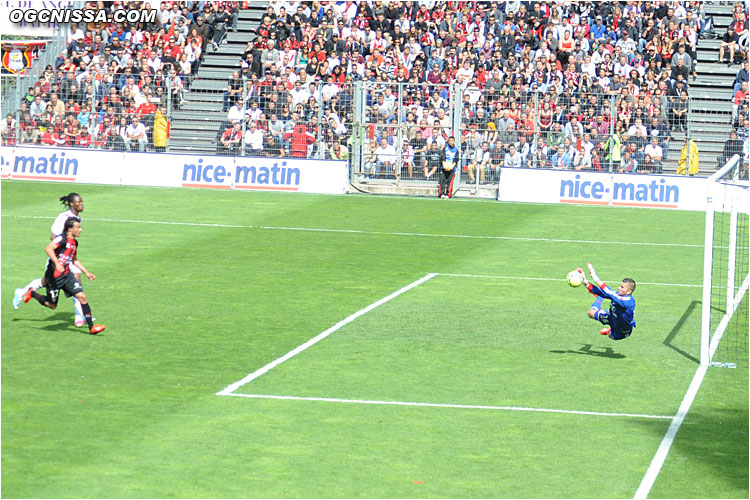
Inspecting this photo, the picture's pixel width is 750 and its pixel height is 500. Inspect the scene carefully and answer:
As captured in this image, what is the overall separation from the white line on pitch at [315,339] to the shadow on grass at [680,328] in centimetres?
460

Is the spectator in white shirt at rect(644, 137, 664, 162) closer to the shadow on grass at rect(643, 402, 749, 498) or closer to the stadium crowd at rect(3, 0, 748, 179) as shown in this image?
the stadium crowd at rect(3, 0, 748, 179)

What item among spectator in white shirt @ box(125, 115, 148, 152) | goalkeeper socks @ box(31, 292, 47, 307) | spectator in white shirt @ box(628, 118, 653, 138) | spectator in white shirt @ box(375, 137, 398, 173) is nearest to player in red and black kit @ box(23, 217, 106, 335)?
goalkeeper socks @ box(31, 292, 47, 307)

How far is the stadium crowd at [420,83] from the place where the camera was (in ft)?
116

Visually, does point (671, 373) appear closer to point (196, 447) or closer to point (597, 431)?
point (597, 431)

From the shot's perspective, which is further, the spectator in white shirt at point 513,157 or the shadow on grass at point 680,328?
the spectator in white shirt at point 513,157

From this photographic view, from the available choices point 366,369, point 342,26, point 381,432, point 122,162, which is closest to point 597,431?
point 381,432

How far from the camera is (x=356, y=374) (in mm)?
14539

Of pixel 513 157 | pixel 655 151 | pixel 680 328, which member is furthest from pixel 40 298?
pixel 655 151

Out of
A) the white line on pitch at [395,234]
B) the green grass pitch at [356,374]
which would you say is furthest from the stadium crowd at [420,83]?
the green grass pitch at [356,374]

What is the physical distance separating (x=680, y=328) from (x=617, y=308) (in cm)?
291

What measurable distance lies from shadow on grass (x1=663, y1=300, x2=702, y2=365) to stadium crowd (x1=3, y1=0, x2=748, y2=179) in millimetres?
15378

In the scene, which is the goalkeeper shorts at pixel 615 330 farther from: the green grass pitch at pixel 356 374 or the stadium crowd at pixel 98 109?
the stadium crowd at pixel 98 109

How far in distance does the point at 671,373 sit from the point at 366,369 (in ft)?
12.8

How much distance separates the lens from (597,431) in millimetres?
12336
